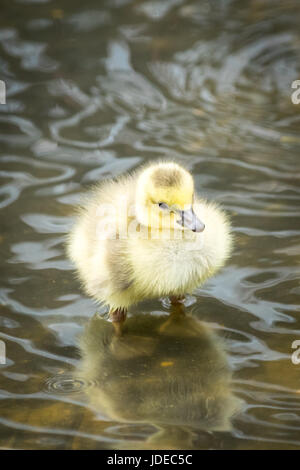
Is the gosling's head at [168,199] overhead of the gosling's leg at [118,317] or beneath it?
overhead

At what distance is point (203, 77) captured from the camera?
3.62 metres

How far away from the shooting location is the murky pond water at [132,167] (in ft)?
5.80

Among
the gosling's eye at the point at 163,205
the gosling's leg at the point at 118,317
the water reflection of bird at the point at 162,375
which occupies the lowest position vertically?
the water reflection of bird at the point at 162,375

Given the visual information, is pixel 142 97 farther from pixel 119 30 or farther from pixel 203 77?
pixel 119 30

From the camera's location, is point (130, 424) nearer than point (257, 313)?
Yes

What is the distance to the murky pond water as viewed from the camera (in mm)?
1767

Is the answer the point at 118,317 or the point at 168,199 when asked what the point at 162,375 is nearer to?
the point at 118,317

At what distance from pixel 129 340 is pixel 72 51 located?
2.28 m

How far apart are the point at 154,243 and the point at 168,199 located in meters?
0.14

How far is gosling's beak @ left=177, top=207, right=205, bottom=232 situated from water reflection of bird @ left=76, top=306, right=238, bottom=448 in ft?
1.15

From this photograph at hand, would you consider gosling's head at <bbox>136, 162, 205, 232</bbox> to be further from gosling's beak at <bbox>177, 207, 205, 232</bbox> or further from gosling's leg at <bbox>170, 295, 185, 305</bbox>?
gosling's leg at <bbox>170, 295, 185, 305</bbox>

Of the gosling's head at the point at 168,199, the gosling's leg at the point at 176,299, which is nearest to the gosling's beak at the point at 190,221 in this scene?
the gosling's head at the point at 168,199

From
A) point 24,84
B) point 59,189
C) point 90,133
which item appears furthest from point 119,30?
point 59,189

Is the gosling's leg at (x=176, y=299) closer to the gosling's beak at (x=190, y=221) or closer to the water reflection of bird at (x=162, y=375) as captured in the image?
the water reflection of bird at (x=162, y=375)
